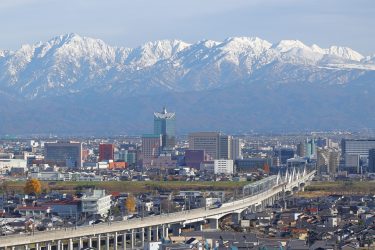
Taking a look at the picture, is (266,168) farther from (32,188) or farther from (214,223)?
(214,223)

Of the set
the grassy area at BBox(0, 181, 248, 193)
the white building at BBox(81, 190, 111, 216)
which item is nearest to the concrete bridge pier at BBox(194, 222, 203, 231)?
the white building at BBox(81, 190, 111, 216)

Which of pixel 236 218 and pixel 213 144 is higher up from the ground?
pixel 213 144

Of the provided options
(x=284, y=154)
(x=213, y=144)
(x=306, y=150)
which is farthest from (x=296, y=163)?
(x=213, y=144)

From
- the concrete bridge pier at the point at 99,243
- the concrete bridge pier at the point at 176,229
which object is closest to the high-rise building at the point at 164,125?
the concrete bridge pier at the point at 176,229

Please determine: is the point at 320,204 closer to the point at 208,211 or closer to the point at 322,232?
the point at 208,211

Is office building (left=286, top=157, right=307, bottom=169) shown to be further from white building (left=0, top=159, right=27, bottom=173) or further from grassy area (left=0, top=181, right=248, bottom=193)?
white building (left=0, top=159, right=27, bottom=173)

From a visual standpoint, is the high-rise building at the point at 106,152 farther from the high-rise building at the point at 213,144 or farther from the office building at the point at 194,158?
the high-rise building at the point at 213,144
